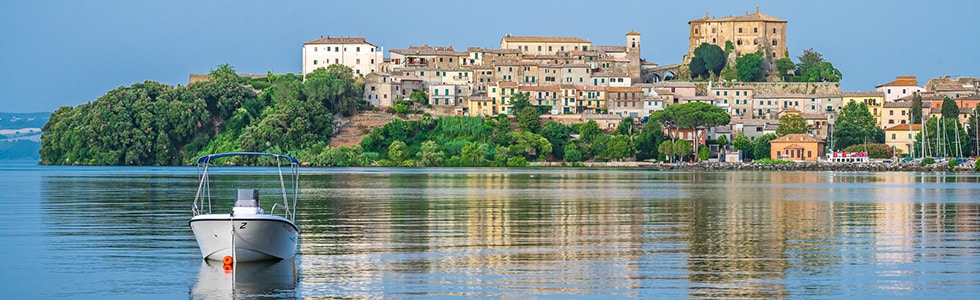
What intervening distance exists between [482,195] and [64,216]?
17.8 metres

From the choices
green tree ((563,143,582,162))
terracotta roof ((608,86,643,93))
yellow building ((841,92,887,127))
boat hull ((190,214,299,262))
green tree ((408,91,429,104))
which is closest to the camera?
boat hull ((190,214,299,262))

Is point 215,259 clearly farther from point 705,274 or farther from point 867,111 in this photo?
point 867,111

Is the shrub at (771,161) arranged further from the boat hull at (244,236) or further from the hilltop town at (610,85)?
the boat hull at (244,236)

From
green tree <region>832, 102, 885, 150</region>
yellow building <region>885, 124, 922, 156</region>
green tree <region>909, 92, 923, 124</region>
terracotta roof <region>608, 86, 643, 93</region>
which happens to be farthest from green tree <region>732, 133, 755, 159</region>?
green tree <region>909, 92, 923, 124</region>

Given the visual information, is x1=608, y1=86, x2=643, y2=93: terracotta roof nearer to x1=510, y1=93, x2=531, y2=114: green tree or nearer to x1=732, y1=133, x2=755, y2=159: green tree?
x1=510, y1=93, x2=531, y2=114: green tree

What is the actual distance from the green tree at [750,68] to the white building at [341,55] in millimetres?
32106

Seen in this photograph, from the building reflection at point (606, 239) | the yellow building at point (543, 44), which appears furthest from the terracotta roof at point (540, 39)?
the building reflection at point (606, 239)

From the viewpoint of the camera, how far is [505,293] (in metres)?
18.9

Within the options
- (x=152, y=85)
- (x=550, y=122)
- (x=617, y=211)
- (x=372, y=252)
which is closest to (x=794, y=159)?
(x=550, y=122)

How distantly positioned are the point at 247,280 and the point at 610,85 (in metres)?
93.4

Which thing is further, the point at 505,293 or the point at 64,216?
the point at 64,216

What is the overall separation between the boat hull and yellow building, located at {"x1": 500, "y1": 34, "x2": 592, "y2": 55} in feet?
322

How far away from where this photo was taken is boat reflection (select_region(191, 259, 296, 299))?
63.1ft

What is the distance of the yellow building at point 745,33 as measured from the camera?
4808 inches
